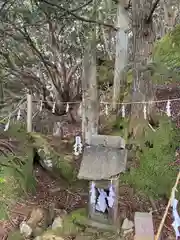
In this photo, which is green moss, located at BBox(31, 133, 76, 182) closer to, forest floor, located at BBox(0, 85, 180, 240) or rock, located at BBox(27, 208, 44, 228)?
forest floor, located at BBox(0, 85, 180, 240)

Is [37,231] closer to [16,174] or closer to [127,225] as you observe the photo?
[16,174]

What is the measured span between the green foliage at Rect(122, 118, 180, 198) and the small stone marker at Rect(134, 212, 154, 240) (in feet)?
3.56

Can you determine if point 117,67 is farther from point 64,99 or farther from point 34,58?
point 34,58

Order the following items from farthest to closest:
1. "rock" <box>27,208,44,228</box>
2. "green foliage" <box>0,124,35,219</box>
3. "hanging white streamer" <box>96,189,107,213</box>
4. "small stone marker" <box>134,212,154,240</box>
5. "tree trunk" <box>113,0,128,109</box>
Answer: "tree trunk" <box>113,0,128,109</box>
"green foliage" <box>0,124,35,219</box>
"rock" <box>27,208,44,228</box>
"hanging white streamer" <box>96,189,107,213</box>
"small stone marker" <box>134,212,154,240</box>

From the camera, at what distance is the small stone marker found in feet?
16.5

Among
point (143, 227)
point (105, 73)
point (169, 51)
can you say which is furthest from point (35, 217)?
point (169, 51)

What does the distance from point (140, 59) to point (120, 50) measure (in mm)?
1600

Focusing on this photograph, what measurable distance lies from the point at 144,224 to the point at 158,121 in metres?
2.73

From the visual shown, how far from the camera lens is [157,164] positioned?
22.6 feet

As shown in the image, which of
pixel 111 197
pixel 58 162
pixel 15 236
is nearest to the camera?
pixel 111 197

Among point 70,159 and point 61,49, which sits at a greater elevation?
point 61,49

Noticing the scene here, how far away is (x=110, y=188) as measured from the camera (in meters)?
5.13

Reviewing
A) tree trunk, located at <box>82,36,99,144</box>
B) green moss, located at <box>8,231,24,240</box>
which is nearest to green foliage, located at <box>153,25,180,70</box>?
tree trunk, located at <box>82,36,99,144</box>

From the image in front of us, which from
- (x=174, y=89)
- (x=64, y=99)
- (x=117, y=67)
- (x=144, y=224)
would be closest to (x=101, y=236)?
(x=144, y=224)
